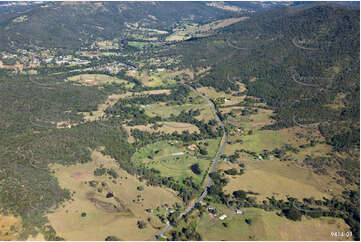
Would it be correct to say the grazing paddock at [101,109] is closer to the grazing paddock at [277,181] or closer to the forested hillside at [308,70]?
the forested hillside at [308,70]

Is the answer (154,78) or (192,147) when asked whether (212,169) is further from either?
(154,78)

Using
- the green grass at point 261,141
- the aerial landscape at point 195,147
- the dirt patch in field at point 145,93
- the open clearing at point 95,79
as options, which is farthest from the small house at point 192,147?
the open clearing at point 95,79

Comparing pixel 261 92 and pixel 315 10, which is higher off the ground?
pixel 315 10

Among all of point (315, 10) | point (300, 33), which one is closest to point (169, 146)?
point (300, 33)

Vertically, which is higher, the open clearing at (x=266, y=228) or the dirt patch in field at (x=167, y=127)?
the open clearing at (x=266, y=228)

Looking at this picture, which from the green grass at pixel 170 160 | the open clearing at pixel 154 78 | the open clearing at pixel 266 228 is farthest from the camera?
the open clearing at pixel 154 78

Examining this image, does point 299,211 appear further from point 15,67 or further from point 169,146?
point 15,67

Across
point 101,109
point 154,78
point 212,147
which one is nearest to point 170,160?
point 212,147
